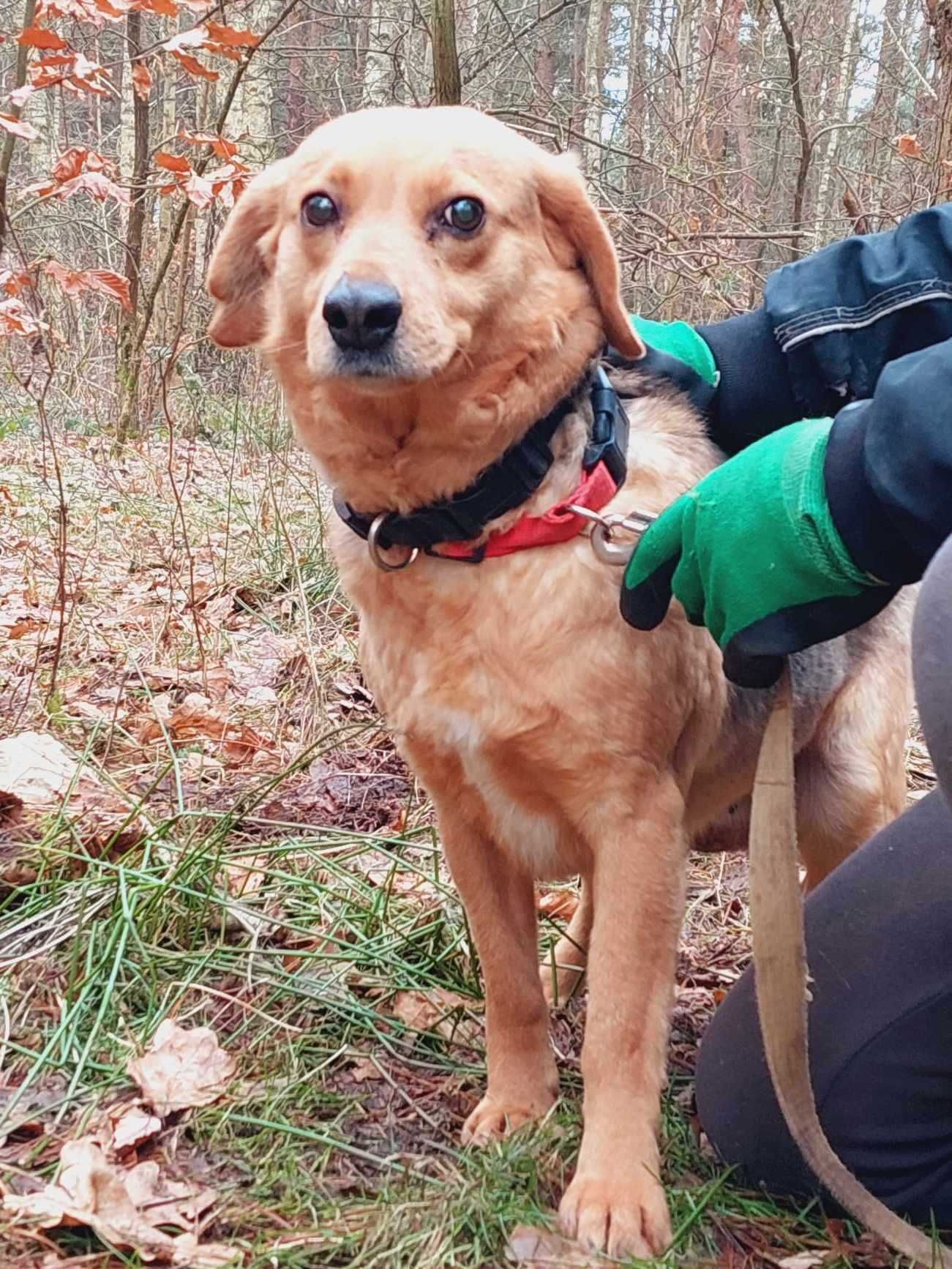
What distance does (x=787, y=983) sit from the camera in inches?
64.8

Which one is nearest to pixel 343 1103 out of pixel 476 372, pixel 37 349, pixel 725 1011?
pixel 725 1011

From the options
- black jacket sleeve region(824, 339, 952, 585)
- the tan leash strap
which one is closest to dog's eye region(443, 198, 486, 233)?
black jacket sleeve region(824, 339, 952, 585)

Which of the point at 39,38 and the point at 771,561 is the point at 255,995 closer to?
the point at 771,561

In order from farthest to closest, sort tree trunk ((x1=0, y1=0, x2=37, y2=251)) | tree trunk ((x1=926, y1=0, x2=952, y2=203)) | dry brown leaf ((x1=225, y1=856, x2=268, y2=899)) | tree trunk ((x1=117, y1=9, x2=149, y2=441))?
tree trunk ((x1=117, y1=9, x2=149, y2=441)) < tree trunk ((x1=926, y1=0, x2=952, y2=203)) < tree trunk ((x1=0, y1=0, x2=37, y2=251)) < dry brown leaf ((x1=225, y1=856, x2=268, y2=899))

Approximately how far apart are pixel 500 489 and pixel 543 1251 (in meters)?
1.20

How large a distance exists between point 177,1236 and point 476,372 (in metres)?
1.40

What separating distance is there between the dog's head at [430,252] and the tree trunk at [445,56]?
2384 mm

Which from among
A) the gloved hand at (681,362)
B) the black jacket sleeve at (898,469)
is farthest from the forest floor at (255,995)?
the gloved hand at (681,362)

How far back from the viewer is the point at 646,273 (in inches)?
265

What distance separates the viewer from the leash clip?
76.4 inches

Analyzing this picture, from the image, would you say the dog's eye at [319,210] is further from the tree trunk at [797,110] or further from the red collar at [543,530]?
the tree trunk at [797,110]

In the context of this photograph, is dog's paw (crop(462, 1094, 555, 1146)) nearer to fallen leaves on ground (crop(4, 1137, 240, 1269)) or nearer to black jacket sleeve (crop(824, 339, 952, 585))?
fallen leaves on ground (crop(4, 1137, 240, 1269))

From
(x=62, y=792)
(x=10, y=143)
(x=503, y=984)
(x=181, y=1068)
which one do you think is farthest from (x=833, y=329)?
(x=10, y=143)

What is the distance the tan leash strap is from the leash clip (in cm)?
37
